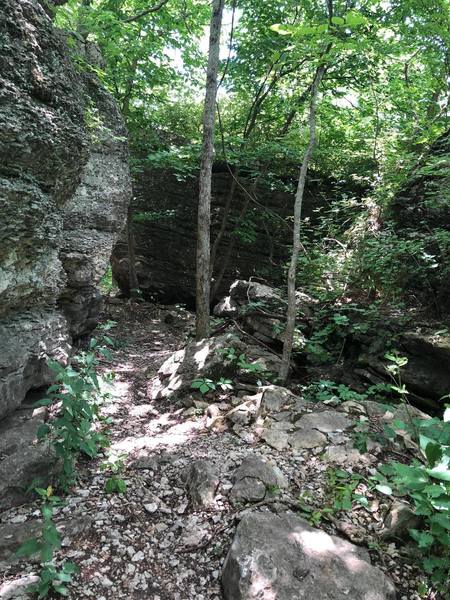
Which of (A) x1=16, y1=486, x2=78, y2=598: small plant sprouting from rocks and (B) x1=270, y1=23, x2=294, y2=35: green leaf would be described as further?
(B) x1=270, y1=23, x2=294, y2=35: green leaf

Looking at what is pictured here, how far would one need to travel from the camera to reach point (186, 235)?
11836 mm

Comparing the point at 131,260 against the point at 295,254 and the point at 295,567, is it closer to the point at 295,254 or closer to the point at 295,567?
the point at 295,254

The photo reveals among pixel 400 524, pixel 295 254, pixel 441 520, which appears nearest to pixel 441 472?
pixel 441 520

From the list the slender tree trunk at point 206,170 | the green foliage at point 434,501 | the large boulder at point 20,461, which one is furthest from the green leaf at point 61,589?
the slender tree trunk at point 206,170

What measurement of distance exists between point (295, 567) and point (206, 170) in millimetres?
5853

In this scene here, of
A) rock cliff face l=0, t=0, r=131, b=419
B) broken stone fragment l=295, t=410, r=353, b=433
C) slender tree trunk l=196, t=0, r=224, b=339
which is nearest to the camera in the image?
rock cliff face l=0, t=0, r=131, b=419

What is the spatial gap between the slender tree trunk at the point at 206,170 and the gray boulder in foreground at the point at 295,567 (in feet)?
13.8

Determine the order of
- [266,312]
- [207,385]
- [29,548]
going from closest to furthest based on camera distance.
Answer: [29,548] → [207,385] → [266,312]

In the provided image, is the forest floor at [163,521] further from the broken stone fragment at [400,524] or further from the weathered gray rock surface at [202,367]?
the weathered gray rock surface at [202,367]

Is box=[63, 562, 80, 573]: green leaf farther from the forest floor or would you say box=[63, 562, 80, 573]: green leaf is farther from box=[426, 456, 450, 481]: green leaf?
box=[426, 456, 450, 481]: green leaf

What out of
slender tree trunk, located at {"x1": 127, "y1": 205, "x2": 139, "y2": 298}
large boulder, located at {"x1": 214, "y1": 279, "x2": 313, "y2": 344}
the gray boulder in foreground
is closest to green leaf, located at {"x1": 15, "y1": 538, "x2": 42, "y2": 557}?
the gray boulder in foreground

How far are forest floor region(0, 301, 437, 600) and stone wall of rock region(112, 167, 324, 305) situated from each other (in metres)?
7.31

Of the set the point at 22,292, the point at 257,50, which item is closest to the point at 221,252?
the point at 257,50

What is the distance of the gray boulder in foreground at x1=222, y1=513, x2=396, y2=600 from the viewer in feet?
7.73
